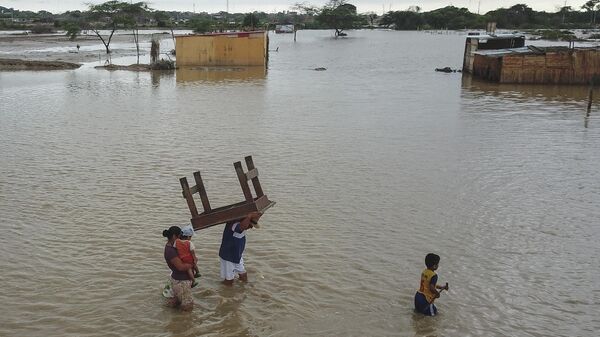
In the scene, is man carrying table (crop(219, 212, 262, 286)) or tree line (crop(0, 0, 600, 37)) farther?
tree line (crop(0, 0, 600, 37))

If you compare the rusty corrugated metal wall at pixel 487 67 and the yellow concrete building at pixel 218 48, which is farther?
the yellow concrete building at pixel 218 48

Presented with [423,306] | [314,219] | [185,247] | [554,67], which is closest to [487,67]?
Answer: [554,67]

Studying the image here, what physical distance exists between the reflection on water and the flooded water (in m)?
13.0

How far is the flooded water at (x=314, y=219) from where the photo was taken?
23.0 feet

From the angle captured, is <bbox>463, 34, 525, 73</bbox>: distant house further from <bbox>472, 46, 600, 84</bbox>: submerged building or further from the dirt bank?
the dirt bank

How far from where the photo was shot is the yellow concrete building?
4234 centimetres

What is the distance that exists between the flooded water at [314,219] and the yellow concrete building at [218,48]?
20.4m

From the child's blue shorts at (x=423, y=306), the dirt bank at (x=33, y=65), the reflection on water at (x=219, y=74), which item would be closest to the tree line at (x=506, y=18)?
the reflection on water at (x=219, y=74)

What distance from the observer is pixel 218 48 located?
140 feet

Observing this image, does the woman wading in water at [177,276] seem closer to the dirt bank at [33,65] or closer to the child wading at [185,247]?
the child wading at [185,247]

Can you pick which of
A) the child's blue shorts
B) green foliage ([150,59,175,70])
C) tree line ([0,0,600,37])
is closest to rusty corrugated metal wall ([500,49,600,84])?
green foliage ([150,59,175,70])

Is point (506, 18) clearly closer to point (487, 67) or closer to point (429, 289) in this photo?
point (487, 67)

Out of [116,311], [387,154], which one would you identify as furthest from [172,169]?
[116,311]

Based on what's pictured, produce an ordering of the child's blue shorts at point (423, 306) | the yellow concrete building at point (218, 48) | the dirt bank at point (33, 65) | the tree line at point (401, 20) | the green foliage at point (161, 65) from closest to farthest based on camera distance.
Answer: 1. the child's blue shorts at point (423, 306)
2. the green foliage at point (161, 65)
3. the dirt bank at point (33, 65)
4. the yellow concrete building at point (218, 48)
5. the tree line at point (401, 20)
